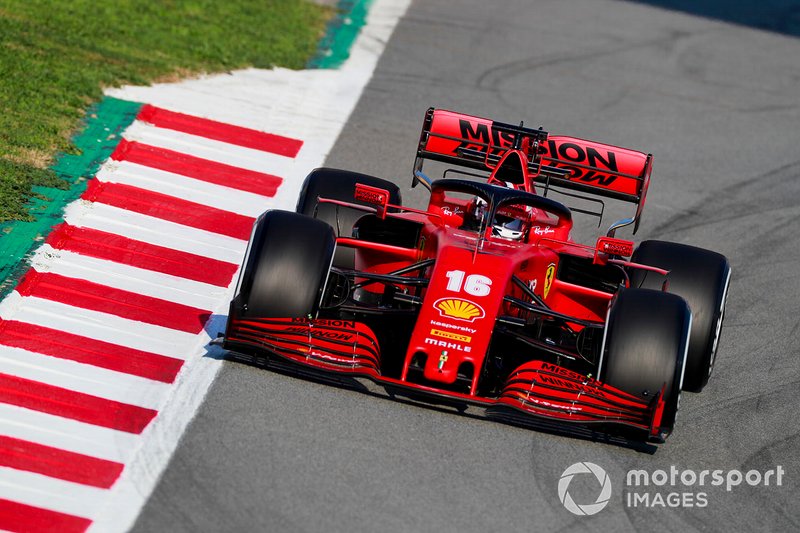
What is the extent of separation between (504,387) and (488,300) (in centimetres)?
65

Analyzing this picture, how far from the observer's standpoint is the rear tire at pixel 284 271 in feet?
29.0

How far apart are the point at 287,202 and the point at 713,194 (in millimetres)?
5404

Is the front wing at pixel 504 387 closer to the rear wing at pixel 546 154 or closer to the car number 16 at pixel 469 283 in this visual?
the car number 16 at pixel 469 283

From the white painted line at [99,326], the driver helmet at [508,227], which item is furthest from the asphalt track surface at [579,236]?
the driver helmet at [508,227]

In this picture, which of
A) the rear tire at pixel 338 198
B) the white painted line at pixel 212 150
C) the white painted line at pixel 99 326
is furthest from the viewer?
the white painted line at pixel 212 150

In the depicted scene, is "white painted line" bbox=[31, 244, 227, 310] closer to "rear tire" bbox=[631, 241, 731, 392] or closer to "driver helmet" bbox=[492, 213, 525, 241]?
"driver helmet" bbox=[492, 213, 525, 241]

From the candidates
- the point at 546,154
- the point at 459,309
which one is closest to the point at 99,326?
the point at 459,309

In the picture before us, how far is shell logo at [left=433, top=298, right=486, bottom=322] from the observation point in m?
8.63

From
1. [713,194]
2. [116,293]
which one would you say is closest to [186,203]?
[116,293]

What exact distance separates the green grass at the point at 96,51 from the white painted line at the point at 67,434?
3.42m

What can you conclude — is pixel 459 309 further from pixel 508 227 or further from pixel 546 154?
pixel 546 154

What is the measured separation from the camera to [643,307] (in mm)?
8727

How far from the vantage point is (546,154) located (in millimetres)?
11375

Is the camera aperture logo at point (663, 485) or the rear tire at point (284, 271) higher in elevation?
the rear tire at point (284, 271)
